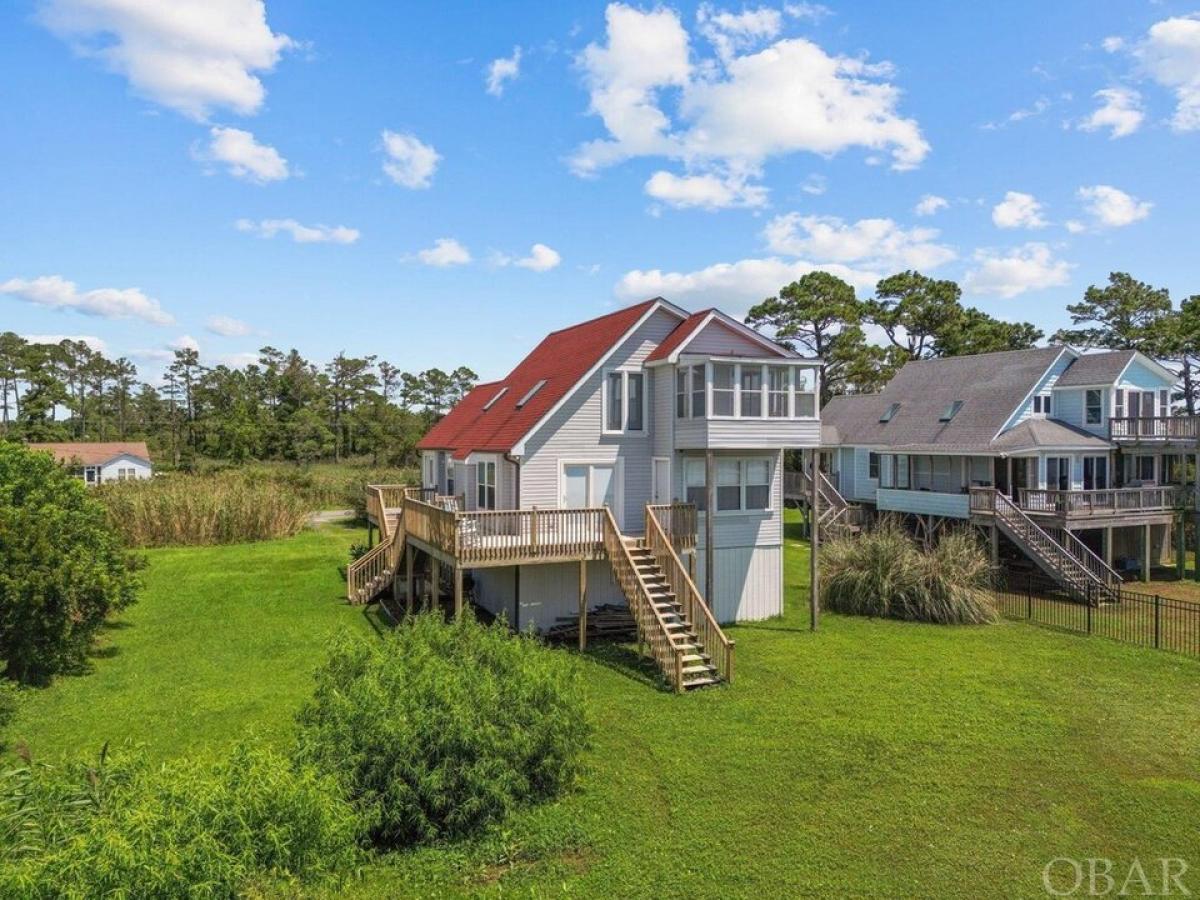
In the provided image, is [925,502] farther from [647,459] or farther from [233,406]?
[233,406]

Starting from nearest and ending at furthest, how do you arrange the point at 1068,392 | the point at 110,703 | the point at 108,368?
the point at 110,703
the point at 1068,392
the point at 108,368

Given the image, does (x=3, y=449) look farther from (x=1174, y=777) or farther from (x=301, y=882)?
(x=1174, y=777)

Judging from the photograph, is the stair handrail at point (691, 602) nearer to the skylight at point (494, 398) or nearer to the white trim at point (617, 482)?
the white trim at point (617, 482)

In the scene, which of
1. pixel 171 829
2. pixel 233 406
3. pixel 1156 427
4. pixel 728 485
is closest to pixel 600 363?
pixel 728 485

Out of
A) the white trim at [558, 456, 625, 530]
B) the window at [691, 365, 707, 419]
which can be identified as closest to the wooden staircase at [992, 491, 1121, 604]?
the window at [691, 365, 707, 419]

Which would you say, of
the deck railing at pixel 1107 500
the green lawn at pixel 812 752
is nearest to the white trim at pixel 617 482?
the green lawn at pixel 812 752

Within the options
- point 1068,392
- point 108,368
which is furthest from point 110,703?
point 108,368
